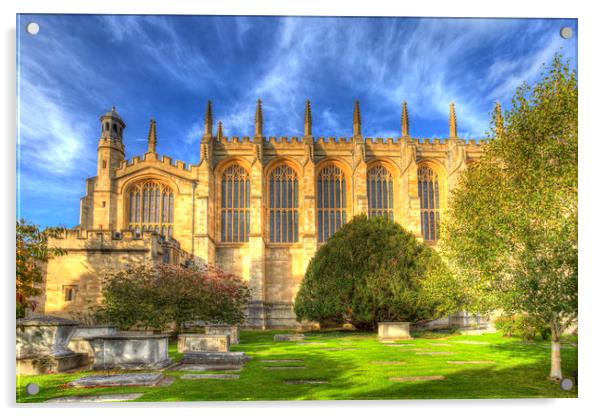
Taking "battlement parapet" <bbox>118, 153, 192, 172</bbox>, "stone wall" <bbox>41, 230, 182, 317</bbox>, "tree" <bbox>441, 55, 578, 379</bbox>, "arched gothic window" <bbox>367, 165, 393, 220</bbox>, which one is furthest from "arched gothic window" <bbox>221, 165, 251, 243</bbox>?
"tree" <bbox>441, 55, 578, 379</bbox>

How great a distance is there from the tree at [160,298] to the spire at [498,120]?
10.7 m

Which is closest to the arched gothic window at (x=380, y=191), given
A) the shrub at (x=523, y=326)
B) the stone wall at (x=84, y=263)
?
the stone wall at (x=84, y=263)

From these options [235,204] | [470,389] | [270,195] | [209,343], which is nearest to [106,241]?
[209,343]

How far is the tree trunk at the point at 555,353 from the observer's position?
845cm

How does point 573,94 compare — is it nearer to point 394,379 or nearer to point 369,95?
point 369,95

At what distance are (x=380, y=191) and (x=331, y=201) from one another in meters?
3.31

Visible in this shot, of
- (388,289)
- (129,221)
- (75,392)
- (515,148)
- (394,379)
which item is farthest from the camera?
(129,221)

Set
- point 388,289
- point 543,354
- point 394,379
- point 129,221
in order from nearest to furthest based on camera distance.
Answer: point 394,379 < point 543,354 < point 388,289 < point 129,221

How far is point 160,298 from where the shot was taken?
51.3ft

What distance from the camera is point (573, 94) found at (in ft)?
29.3

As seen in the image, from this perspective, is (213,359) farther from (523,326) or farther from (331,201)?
(331,201)
